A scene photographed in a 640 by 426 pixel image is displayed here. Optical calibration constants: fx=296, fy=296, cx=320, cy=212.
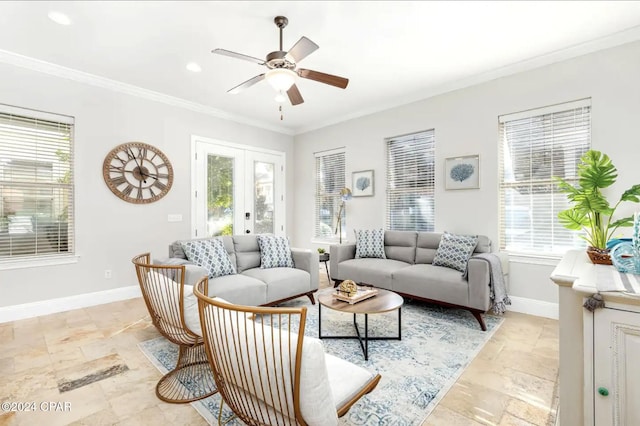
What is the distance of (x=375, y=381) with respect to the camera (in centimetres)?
138

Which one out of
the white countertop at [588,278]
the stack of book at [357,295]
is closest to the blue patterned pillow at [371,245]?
the stack of book at [357,295]

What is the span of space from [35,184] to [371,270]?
419 cm

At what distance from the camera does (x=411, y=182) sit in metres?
4.64

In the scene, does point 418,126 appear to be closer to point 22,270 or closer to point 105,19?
point 105,19

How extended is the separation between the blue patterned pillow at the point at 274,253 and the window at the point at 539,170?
275 centimetres

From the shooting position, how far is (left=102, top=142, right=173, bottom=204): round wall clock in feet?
13.1

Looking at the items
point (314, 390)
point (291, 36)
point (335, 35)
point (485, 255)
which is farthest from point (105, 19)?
point (485, 255)

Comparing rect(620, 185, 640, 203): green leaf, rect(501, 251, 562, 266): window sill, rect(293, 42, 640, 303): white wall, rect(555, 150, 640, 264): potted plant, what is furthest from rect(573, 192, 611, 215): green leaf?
rect(501, 251, 562, 266): window sill

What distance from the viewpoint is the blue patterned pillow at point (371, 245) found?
4402 millimetres

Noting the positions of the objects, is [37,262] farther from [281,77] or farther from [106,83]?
[281,77]

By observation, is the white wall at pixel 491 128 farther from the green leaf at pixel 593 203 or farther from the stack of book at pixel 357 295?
the stack of book at pixel 357 295

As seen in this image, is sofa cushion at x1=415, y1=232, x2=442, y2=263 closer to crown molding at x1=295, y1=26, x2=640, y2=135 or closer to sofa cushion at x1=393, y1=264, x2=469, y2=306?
sofa cushion at x1=393, y1=264, x2=469, y2=306

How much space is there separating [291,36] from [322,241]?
374 centimetres

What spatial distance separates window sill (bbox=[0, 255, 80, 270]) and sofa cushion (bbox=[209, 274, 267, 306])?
2031 mm
